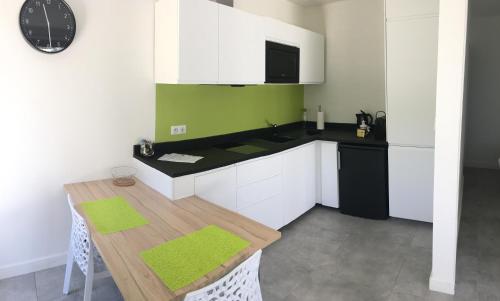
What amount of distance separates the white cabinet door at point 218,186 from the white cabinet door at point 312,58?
66.7 inches

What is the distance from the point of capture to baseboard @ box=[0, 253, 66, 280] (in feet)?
8.09

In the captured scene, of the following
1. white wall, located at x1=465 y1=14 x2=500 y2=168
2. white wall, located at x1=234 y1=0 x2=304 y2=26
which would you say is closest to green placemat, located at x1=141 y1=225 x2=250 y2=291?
white wall, located at x1=234 y1=0 x2=304 y2=26

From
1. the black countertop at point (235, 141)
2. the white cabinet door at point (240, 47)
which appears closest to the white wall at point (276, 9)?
the white cabinet door at point (240, 47)

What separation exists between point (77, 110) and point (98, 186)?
58cm

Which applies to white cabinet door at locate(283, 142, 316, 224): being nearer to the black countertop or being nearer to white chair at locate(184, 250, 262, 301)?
the black countertop

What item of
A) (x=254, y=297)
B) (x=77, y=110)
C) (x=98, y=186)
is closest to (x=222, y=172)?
(x=98, y=186)

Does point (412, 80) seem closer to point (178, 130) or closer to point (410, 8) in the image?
point (410, 8)

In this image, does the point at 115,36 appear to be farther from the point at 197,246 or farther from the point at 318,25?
A: the point at 318,25

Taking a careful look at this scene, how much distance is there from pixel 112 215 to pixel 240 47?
1774 mm

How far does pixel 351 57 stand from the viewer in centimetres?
429

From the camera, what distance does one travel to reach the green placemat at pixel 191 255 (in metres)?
1.36

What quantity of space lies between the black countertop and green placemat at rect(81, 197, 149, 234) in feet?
1.24

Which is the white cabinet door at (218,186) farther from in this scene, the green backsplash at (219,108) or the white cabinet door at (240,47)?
the white cabinet door at (240,47)

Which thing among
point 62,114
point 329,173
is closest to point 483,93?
point 329,173
